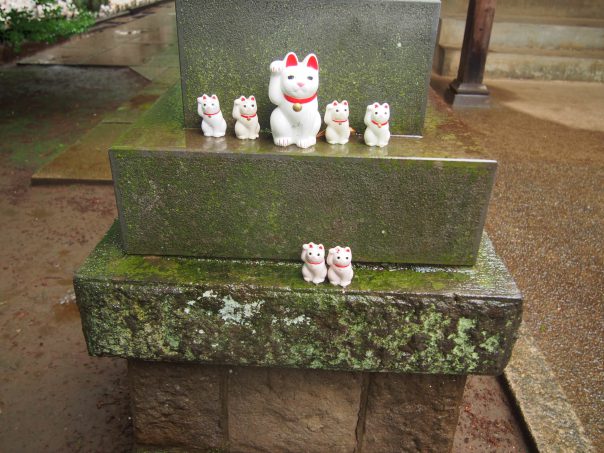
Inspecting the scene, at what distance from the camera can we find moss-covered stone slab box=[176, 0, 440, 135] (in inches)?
59.4

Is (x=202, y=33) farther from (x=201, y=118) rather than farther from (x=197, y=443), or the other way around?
(x=197, y=443)

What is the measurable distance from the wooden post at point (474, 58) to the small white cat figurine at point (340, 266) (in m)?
5.23

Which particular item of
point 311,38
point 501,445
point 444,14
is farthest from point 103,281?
point 444,14

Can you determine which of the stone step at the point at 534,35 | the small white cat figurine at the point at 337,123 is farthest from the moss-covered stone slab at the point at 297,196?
the stone step at the point at 534,35

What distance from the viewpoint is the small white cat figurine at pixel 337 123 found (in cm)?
152

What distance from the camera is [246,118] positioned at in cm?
155

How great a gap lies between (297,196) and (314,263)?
200mm

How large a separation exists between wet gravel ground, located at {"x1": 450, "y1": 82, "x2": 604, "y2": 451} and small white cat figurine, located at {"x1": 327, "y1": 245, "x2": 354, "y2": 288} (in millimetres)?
531

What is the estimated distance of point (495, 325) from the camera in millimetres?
1533

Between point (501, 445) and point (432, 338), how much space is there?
2.98 feet

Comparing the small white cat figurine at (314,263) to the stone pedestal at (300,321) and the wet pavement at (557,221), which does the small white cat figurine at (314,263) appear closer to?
the stone pedestal at (300,321)

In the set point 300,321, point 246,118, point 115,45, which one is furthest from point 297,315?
point 115,45

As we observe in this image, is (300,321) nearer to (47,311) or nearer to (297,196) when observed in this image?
(297,196)

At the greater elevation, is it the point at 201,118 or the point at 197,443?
the point at 201,118
